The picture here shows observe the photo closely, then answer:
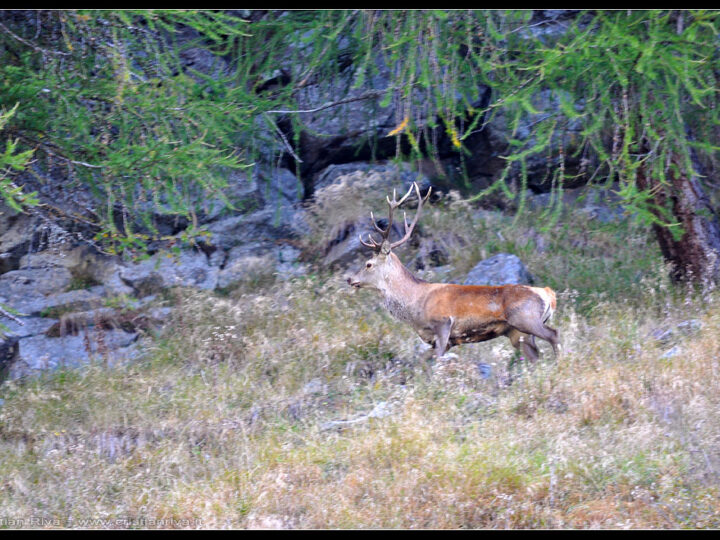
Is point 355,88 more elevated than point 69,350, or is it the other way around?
point 355,88

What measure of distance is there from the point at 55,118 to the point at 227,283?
3.82 metres

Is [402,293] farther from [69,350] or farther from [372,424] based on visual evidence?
[69,350]

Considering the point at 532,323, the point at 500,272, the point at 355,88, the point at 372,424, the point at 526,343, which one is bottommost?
the point at 500,272

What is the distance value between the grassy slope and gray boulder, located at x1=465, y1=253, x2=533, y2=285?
546mm

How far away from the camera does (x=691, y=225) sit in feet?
31.1

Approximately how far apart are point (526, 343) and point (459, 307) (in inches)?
31.1

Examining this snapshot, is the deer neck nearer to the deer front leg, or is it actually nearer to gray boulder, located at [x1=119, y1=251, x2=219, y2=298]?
the deer front leg

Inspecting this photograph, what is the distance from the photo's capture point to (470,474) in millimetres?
5828

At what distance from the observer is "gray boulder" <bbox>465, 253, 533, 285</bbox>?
982cm

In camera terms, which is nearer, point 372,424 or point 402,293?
point 372,424

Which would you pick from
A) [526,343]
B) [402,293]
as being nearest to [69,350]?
[402,293]

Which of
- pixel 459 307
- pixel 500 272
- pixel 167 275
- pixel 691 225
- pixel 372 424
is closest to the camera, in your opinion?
pixel 372 424

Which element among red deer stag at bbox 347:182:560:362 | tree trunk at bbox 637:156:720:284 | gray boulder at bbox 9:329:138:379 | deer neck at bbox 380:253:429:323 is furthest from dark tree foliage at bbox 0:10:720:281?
gray boulder at bbox 9:329:138:379

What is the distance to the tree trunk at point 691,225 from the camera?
943 cm
